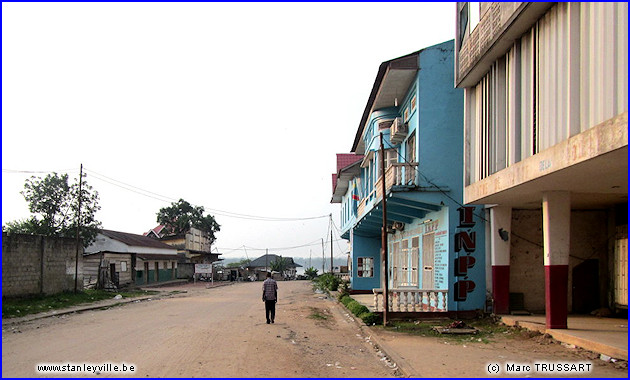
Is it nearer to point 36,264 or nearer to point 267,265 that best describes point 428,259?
point 36,264

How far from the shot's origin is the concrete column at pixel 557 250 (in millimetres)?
12312

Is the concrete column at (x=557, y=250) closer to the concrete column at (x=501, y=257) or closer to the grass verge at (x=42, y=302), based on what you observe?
the concrete column at (x=501, y=257)

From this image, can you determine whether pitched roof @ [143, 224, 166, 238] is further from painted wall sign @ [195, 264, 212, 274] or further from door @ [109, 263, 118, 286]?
door @ [109, 263, 118, 286]

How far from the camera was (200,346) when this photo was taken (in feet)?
37.9

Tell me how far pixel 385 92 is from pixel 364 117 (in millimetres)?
6581

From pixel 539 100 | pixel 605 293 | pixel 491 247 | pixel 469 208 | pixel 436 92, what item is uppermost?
pixel 436 92

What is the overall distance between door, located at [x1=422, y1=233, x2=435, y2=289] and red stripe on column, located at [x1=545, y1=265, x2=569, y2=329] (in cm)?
684

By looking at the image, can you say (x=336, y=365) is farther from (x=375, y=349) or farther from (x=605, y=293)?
(x=605, y=293)

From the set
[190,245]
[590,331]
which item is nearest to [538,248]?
[590,331]

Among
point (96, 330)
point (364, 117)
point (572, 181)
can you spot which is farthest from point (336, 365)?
point (364, 117)

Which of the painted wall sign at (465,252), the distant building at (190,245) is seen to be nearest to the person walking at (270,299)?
the painted wall sign at (465,252)

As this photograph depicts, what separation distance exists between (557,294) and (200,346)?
745cm

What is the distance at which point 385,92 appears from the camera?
20297 mm

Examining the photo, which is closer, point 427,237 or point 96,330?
point 96,330
